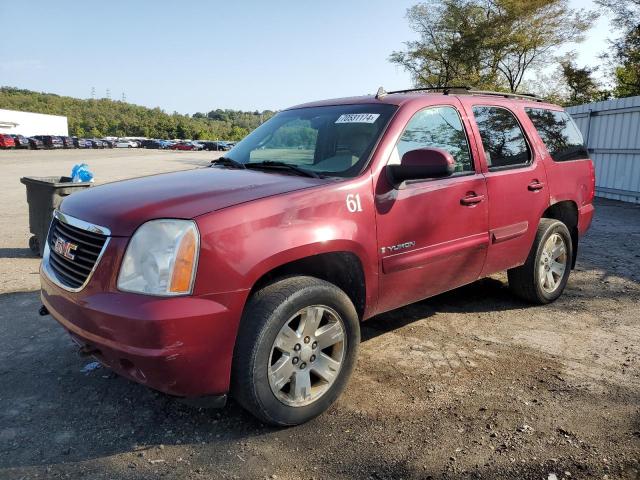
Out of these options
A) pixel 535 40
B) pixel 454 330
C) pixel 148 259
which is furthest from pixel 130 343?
pixel 535 40

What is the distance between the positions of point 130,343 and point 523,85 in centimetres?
3620

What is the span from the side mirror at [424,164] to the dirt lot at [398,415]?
135 centimetres

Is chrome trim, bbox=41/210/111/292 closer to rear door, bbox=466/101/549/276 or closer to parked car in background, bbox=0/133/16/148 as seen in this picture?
rear door, bbox=466/101/549/276

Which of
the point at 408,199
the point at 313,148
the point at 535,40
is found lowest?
the point at 408,199

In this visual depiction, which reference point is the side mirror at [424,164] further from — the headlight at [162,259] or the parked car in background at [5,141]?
the parked car in background at [5,141]

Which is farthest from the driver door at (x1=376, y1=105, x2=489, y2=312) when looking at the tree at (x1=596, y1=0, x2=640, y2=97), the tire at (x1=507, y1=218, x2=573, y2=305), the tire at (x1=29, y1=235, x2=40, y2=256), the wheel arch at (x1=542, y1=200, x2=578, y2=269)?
the tree at (x1=596, y1=0, x2=640, y2=97)

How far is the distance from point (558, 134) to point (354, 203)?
9.39 feet

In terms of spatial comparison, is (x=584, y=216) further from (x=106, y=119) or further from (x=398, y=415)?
(x=106, y=119)

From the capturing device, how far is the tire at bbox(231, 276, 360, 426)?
2.54 meters

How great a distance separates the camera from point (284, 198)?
8.86 feet

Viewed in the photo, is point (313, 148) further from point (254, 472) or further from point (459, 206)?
point (254, 472)

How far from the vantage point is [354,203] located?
2957 mm

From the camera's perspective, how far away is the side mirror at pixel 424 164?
306 cm

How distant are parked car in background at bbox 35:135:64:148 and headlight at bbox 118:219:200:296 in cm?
6474
